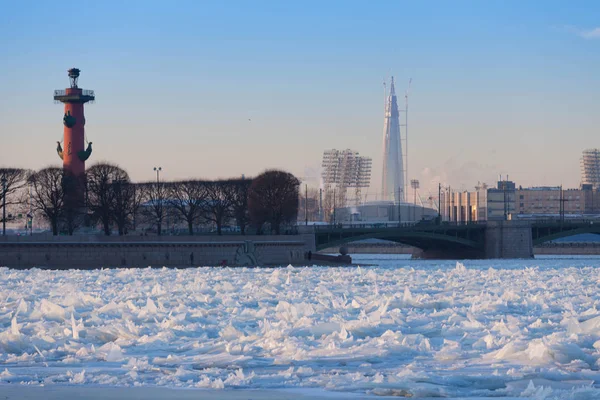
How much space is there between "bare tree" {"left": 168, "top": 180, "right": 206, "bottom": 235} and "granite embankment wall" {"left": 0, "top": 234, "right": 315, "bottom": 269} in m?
7.83

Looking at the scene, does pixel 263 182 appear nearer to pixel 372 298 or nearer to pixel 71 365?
pixel 372 298

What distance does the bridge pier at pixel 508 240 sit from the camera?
79812 millimetres

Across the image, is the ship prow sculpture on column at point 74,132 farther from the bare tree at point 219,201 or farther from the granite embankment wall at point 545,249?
the granite embankment wall at point 545,249

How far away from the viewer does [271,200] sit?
236 ft

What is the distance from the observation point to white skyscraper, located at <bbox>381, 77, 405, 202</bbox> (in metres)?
164

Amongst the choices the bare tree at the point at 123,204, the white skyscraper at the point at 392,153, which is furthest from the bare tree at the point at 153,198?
the white skyscraper at the point at 392,153

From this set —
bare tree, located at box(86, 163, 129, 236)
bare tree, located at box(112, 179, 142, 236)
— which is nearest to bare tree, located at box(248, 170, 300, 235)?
bare tree, located at box(112, 179, 142, 236)

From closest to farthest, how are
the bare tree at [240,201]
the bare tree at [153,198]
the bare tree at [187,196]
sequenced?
the bare tree at [187,196]
the bare tree at [153,198]
the bare tree at [240,201]

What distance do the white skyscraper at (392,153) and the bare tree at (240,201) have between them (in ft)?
296

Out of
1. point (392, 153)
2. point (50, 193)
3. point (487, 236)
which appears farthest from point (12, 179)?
point (392, 153)

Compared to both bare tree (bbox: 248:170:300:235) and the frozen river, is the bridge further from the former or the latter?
the frozen river

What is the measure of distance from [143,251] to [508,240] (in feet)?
107

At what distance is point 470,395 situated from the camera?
42.2ft

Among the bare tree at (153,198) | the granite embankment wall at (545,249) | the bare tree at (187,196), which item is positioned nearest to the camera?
the bare tree at (187,196)
